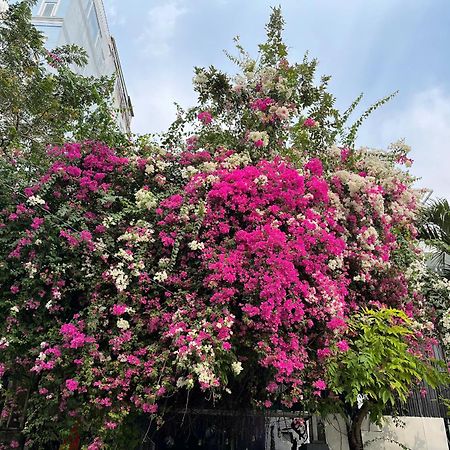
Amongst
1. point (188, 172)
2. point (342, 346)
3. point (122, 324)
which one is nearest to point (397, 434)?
point (342, 346)

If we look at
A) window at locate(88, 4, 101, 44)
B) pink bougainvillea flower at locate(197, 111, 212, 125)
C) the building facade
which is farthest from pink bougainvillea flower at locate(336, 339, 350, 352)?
window at locate(88, 4, 101, 44)

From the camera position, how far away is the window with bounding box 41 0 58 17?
12.4 metres

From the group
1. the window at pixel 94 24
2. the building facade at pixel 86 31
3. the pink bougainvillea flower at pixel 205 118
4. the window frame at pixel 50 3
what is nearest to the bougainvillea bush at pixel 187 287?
the pink bougainvillea flower at pixel 205 118

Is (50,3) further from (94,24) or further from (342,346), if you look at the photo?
(342,346)

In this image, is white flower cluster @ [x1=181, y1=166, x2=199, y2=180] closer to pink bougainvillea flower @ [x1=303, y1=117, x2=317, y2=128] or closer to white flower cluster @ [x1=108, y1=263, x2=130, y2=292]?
white flower cluster @ [x1=108, y1=263, x2=130, y2=292]

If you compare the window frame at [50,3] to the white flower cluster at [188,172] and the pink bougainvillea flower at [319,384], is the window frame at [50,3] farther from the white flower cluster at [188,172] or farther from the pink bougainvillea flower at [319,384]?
the pink bougainvillea flower at [319,384]

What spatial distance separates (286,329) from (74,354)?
255 cm

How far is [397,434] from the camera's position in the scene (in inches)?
279

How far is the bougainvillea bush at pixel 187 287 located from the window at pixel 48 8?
27.8ft

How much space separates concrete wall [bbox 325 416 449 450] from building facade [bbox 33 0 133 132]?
8536 millimetres

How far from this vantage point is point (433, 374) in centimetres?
565

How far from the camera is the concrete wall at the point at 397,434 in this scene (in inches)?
273

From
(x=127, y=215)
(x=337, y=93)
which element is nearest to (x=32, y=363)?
(x=127, y=215)

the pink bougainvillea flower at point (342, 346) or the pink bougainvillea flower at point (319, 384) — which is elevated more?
the pink bougainvillea flower at point (342, 346)
